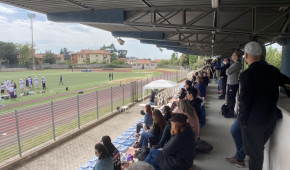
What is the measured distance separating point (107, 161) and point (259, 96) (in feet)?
9.13

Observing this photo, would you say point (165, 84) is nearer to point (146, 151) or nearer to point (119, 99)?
point (119, 99)

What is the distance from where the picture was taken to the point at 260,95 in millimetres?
2328

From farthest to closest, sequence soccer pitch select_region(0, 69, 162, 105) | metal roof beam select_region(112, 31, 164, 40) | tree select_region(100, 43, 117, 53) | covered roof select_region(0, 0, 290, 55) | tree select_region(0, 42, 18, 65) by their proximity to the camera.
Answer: tree select_region(100, 43, 117, 53) → tree select_region(0, 42, 18, 65) → soccer pitch select_region(0, 69, 162, 105) → metal roof beam select_region(112, 31, 164, 40) → covered roof select_region(0, 0, 290, 55)

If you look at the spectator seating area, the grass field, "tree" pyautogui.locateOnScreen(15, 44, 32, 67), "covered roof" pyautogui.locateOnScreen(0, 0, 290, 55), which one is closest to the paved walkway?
the spectator seating area

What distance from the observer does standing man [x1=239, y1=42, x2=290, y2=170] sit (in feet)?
7.62

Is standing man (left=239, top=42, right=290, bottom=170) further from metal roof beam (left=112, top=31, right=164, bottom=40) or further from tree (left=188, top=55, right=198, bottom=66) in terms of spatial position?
tree (left=188, top=55, right=198, bottom=66)

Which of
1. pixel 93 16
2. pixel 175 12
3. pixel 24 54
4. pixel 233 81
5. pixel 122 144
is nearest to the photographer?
pixel 233 81

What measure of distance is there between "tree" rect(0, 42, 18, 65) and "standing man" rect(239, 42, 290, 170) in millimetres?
97435

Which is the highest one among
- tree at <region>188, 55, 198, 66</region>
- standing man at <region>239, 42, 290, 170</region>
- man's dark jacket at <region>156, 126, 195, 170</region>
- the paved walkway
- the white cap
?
tree at <region>188, 55, 198, 66</region>

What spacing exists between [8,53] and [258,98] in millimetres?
98791

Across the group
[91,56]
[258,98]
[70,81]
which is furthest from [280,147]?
[91,56]

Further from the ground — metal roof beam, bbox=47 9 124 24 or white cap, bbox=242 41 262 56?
metal roof beam, bbox=47 9 124 24

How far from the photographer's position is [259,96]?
91.7 inches

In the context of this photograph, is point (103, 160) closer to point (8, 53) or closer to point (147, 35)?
point (147, 35)
